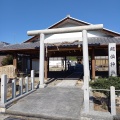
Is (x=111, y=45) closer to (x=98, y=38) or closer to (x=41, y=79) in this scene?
(x=98, y=38)

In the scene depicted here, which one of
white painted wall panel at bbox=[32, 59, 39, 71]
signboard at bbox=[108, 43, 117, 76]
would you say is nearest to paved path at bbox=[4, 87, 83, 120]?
signboard at bbox=[108, 43, 117, 76]

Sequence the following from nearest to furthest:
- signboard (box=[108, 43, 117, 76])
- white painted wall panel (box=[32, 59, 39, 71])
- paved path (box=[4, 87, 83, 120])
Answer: paved path (box=[4, 87, 83, 120]) → signboard (box=[108, 43, 117, 76]) → white painted wall panel (box=[32, 59, 39, 71])

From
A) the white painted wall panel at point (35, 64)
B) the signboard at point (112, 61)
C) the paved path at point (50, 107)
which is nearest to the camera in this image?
the paved path at point (50, 107)

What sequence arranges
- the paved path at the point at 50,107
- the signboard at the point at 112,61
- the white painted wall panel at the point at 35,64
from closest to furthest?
the paved path at the point at 50,107
the signboard at the point at 112,61
the white painted wall panel at the point at 35,64

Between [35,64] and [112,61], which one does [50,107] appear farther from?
[35,64]

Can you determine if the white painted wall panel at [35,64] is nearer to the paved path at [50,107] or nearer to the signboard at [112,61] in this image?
the signboard at [112,61]

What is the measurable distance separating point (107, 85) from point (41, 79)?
5.52m

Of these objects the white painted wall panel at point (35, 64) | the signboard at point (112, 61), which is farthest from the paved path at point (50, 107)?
the white painted wall panel at point (35, 64)

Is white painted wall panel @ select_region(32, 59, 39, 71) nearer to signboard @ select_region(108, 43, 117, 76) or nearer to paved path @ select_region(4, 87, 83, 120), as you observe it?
signboard @ select_region(108, 43, 117, 76)

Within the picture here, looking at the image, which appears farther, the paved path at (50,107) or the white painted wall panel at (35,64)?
the white painted wall panel at (35,64)

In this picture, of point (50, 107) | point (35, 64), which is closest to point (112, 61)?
point (50, 107)

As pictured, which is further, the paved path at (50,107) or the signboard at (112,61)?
the signboard at (112,61)

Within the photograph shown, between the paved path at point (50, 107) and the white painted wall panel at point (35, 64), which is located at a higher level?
the white painted wall panel at point (35, 64)

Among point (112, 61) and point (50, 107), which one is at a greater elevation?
point (112, 61)
